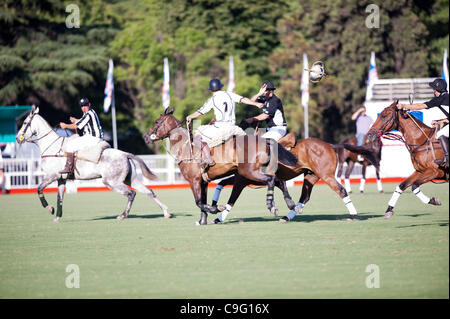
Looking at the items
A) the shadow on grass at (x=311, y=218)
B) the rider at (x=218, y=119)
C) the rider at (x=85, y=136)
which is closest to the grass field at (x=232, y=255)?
the shadow on grass at (x=311, y=218)

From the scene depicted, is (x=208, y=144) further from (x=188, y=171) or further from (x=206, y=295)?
(x=206, y=295)

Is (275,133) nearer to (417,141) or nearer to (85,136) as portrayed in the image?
→ (417,141)

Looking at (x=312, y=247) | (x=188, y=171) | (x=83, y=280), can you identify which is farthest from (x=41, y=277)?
(x=188, y=171)

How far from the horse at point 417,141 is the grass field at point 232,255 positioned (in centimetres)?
86

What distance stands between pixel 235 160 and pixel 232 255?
382 centimetres

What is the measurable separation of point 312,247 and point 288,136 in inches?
163

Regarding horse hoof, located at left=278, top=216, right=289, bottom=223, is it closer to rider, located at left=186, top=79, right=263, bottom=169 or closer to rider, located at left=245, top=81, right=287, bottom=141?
rider, located at left=245, top=81, right=287, bottom=141

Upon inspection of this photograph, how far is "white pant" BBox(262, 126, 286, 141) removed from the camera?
47.9 feet

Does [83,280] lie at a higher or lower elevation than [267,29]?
lower

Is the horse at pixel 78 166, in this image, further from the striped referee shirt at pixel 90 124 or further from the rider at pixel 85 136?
the striped referee shirt at pixel 90 124

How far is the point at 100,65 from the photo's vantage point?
4738 cm

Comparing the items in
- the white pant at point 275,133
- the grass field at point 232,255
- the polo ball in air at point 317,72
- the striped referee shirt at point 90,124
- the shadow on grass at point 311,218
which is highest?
the polo ball in air at point 317,72

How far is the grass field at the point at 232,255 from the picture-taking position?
26.4 feet

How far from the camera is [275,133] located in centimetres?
1462
